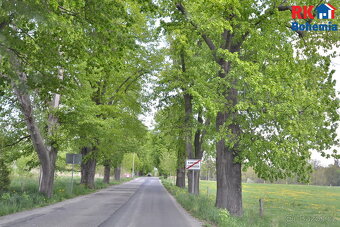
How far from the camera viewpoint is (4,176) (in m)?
16.4

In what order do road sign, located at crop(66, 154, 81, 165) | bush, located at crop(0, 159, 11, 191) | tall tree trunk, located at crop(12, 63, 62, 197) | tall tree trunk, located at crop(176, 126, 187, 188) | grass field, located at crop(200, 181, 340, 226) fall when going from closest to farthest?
tall tree trunk, located at crop(12, 63, 62, 197) < grass field, located at crop(200, 181, 340, 226) < bush, located at crop(0, 159, 11, 191) < road sign, located at crop(66, 154, 81, 165) < tall tree trunk, located at crop(176, 126, 187, 188)

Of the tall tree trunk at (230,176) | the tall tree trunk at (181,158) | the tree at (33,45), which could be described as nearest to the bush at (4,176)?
the tree at (33,45)

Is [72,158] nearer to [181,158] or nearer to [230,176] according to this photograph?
[230,176]

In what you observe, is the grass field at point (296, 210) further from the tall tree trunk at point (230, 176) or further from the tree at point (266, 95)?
the tree at point (266, 95)

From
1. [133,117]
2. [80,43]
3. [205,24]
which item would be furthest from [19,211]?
[133,117]

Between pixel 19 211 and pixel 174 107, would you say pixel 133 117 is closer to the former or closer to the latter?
pixel 174 107

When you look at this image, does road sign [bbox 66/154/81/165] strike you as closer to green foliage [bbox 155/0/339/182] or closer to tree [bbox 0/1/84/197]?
tree [bbox 0/1/84/197]

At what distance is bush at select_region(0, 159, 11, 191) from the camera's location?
639 inches

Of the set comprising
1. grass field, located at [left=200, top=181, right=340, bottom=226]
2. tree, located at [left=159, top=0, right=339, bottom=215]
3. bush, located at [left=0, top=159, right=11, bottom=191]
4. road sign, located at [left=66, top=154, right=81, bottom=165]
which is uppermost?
tree, located at [left=159, top=0, right=339, bottom=215]

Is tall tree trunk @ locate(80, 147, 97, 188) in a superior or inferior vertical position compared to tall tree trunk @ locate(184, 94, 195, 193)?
inferior

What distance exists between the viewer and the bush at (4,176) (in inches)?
639

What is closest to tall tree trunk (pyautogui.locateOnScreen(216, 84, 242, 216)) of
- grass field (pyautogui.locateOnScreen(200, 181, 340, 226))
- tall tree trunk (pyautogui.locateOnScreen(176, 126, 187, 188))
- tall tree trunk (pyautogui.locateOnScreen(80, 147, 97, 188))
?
grass field (pyautogui.locateOnScreen(200, 181, 340, 226))

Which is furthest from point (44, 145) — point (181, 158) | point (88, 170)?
point (181, 158)

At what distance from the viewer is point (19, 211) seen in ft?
40.8
